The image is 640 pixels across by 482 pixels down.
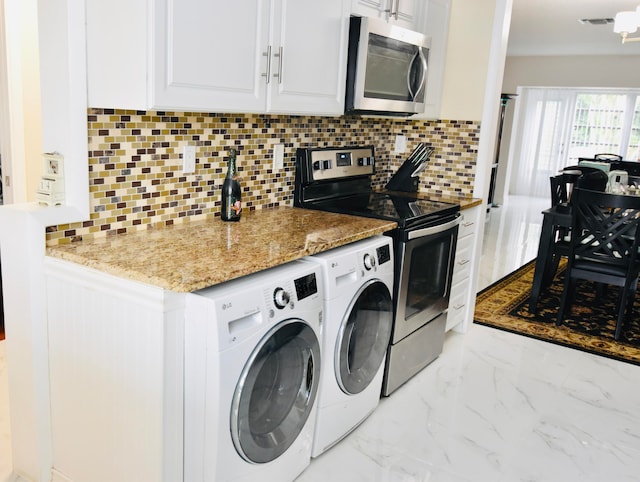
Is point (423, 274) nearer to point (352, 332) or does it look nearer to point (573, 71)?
A: point (352, 332)

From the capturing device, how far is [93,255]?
1783 millimetres

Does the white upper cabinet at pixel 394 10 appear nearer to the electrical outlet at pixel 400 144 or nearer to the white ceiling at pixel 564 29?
the electrical outlet at pixel 400 144

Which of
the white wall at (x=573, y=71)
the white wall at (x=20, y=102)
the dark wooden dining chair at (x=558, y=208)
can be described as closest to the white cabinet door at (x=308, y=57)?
the white wall at (x=20, y=102)

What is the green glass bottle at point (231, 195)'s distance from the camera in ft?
7.94

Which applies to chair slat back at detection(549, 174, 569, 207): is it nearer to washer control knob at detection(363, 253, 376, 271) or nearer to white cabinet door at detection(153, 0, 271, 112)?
washer control knob at detection(363, 253, 376, 271)

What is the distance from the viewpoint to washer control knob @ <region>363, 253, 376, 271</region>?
2.36 meters

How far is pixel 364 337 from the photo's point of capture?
243 centimetres

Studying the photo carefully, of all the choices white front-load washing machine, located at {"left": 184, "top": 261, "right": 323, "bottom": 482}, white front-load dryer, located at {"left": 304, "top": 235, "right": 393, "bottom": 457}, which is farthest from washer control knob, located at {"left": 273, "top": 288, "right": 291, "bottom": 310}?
white front-load dryer, located at {"left": 304, "top": 235, "right": 393, "bottom": 457}

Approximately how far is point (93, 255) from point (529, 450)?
197 centimetres

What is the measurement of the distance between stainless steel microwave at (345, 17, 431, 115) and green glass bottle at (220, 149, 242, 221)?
27.3 inches

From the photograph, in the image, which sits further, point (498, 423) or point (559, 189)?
point (559, 189)

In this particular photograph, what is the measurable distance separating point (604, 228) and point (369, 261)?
2.11m

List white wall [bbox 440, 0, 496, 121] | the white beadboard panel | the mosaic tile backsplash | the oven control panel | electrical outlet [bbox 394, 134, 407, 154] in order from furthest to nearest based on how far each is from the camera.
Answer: electrical outlet [bbox 394, 134, 407, 154] → white wall [bbox 440, 0, 496, 121] → the oven control panel → the mosaic tile backsplash → the white beadboard panel

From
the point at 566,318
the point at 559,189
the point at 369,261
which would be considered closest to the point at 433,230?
the point at 369,261
